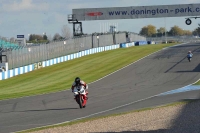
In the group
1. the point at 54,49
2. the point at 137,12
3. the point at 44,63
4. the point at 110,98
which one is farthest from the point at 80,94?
the point at 137,12

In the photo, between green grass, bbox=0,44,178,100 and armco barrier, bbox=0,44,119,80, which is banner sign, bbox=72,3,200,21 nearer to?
armco barrier, bbox=0,44,119,80

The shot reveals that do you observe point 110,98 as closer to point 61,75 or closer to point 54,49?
point 61,75

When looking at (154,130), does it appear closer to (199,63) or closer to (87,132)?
(87,132)

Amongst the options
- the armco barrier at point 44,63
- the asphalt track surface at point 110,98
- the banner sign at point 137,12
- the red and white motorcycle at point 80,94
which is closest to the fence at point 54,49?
the armco barrier at point 44,63

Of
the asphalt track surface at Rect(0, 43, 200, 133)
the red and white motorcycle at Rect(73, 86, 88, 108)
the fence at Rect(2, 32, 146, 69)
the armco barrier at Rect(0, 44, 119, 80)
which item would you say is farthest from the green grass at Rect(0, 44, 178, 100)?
the red and white motorcycle at Rect(73, 86, 88, 108)

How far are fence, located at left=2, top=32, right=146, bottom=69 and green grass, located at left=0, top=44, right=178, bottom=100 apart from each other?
165 cm

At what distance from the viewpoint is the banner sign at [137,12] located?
7062 cm

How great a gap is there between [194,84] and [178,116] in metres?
17.7

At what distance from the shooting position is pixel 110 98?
27.3 m

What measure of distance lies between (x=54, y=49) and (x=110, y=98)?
32998 mm

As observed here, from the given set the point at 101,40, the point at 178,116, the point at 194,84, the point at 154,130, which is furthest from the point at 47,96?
the point at 101,40

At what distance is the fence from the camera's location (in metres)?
49.1

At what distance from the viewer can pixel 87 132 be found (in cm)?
1517

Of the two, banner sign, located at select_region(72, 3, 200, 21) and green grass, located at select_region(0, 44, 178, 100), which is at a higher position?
banner sign, located at select_region(72, 3, 200, 21)
